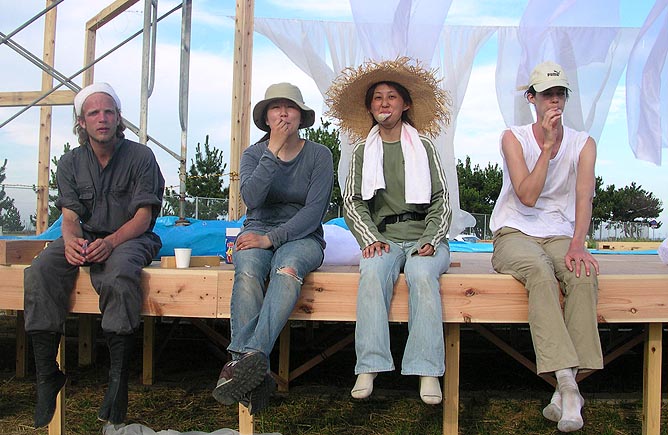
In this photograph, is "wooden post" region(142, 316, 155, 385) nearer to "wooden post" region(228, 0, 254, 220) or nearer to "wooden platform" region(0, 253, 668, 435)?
"wooden platform" region(0, 253, 668, 435)

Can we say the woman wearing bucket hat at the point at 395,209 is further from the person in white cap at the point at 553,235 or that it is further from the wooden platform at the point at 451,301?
the person in white cap at the point at 553,235

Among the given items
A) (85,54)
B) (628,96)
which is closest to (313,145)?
(628,96)

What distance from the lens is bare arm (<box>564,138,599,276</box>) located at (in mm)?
2346

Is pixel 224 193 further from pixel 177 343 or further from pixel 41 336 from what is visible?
pixel 41 336

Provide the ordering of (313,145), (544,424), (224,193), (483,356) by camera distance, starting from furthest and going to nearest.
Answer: (224,193) < (483,356) < (544,424) < (313,145)

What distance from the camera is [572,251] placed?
2393mm

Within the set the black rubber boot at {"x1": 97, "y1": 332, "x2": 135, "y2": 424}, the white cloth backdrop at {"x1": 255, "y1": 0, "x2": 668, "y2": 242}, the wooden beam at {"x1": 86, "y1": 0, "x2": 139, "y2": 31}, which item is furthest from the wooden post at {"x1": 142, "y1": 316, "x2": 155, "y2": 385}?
the wooden beam at {"x1": 86, "y1": 0, "x2": 139, "y2": 31}

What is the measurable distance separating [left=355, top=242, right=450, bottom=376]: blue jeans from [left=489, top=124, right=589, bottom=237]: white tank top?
490 millimetres

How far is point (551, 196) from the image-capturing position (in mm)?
2707

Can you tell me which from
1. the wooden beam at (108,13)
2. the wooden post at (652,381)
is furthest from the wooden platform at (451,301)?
the wooden beam at (108,13)

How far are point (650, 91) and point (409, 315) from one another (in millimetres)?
2862

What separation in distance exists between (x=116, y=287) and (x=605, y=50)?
367 cm

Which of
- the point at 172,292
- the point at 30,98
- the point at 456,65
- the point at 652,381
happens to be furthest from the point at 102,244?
the point at 30,98

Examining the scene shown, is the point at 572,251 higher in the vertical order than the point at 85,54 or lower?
lower
